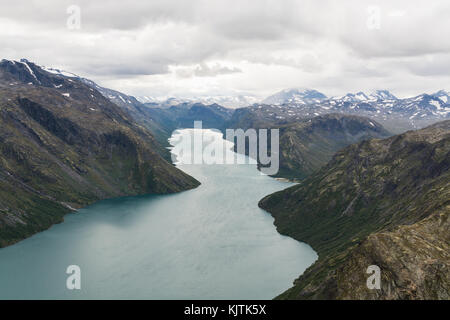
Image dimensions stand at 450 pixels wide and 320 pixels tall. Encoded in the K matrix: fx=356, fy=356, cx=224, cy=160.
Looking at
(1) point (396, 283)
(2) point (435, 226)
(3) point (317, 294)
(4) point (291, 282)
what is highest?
(2) point (435, 226)

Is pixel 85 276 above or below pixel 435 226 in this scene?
below

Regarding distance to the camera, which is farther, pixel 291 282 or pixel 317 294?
pixel 291 282
